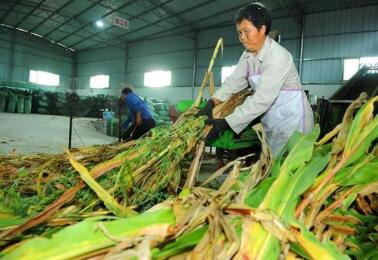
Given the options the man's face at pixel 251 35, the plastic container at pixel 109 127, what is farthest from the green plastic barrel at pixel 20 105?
the man's face at pixel 251 35

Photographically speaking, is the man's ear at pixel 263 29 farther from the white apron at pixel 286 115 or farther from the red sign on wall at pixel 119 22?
the red sign on wall at pixel 119 22

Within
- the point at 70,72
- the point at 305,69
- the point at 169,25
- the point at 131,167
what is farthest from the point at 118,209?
the point at 70,72

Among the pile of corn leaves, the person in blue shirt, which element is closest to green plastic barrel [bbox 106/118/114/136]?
the person in blue shirt

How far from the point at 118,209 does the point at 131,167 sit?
509mm

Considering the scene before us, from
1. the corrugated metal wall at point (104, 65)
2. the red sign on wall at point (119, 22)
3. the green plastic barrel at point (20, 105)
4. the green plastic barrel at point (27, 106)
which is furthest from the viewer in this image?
the corrugated metal wall at point (104, 65)

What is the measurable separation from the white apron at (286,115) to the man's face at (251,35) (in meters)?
0.24

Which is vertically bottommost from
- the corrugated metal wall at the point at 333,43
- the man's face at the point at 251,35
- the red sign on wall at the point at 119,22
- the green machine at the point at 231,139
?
the green machine at the point at 231,139

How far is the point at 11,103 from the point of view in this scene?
54.7 feet

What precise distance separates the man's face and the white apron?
0.24 metres

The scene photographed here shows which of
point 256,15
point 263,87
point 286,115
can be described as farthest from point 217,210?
A: point 286,115

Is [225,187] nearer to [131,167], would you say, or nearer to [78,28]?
[131,167]

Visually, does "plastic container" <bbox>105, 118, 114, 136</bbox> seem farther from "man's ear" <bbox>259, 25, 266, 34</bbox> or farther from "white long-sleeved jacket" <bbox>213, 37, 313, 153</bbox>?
"man's ear" <bbox>259, 25, 266, 34</bbox>

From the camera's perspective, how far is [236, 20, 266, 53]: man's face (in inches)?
82.0

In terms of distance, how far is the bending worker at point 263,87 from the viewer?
2.04 metres
